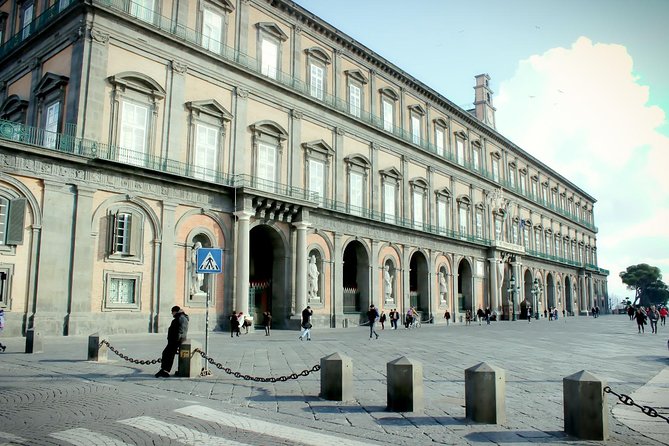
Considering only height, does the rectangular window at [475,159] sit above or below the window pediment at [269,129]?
above

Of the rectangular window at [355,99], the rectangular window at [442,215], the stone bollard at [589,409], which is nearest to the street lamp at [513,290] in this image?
the rectangular window at [442,215]

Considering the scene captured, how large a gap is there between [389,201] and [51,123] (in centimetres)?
2047

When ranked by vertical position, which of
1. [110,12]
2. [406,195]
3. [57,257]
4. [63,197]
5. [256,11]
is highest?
[256,11]

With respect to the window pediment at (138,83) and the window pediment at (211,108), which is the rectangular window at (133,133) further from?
the window pediment at (211,108)

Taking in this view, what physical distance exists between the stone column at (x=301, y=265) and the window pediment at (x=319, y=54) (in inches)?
394

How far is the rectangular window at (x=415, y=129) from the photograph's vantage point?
127ft

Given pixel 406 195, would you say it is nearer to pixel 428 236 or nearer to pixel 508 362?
pixel 428 236

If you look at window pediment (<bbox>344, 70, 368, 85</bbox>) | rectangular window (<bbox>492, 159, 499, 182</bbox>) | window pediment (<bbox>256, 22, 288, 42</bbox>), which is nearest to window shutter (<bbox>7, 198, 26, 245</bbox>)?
window pediment (<bbox>256, 22, 288, 42</bbox>)

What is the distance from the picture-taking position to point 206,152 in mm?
23938

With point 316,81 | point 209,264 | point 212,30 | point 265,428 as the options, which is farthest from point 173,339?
point 316,81

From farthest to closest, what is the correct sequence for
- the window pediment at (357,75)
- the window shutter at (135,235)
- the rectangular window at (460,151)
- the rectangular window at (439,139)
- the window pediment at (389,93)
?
the rectangular window at (460,151)
the rectangular window at (439,139)
the window pediment at (389,93)
the window pediment at (357,75)
the window shutter at (135,235)

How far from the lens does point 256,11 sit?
2712 centimetres

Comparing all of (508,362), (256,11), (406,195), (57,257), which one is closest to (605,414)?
(508,362)

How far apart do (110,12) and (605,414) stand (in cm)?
2118
